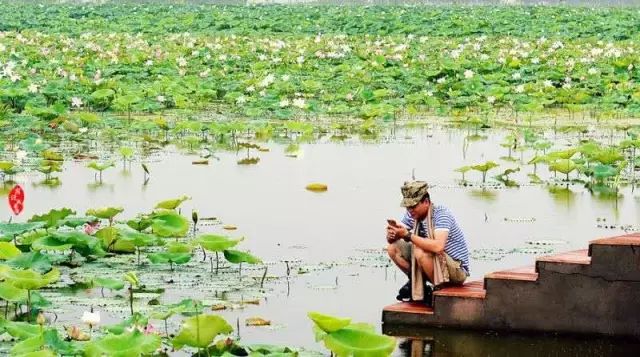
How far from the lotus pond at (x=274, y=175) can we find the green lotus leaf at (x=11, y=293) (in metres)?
0.02

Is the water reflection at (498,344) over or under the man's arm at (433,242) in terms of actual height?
under

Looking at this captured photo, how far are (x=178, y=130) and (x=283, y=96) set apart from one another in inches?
137

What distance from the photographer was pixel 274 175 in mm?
11938

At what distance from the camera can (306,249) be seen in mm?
8789

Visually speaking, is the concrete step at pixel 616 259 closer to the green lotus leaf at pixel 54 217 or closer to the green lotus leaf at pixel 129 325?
the green lotus leaf at pixel 129 325

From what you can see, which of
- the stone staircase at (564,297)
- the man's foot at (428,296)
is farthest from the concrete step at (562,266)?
the man's foot at (428,296)

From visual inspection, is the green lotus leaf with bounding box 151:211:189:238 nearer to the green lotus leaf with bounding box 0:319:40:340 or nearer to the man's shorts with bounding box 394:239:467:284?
the man's shorts with bounding box 394:239:467:284

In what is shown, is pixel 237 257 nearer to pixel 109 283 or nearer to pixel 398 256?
pixel 109 283

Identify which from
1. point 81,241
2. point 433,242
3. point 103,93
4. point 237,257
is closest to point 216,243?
point 237,257

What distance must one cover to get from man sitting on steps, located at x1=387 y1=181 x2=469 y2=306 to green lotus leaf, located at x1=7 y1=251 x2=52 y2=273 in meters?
1.65

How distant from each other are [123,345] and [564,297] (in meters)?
2.28

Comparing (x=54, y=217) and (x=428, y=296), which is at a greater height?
(x=54, y=217)

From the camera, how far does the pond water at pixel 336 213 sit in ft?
23.6

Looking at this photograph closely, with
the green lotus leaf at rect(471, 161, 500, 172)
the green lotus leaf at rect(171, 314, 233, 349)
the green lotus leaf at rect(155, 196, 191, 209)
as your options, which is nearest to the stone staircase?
the green lotus leaf at rect(171, 314, 233, 349)
